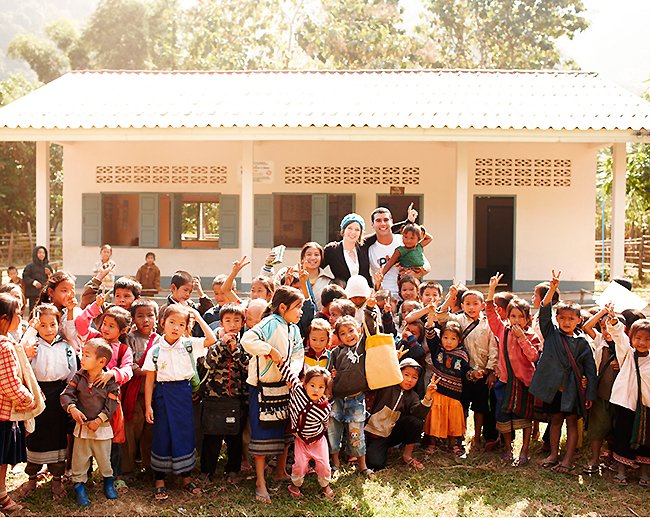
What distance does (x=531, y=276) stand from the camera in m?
12.1

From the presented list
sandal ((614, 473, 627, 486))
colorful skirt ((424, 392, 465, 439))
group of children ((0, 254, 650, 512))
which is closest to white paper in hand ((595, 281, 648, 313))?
group of children ((0, 254, 650, 512))

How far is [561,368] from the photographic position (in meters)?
4.61

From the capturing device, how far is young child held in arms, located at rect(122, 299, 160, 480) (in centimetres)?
439

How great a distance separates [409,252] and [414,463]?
1.74 metres

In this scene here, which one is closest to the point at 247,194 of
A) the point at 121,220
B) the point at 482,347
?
the point at 121,220

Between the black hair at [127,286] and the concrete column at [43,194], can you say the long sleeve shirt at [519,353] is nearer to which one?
the black hair at [127,286]

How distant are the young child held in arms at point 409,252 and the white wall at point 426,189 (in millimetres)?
6266

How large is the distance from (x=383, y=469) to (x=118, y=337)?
6.34 feet

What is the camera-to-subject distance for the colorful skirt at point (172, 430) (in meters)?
4.20

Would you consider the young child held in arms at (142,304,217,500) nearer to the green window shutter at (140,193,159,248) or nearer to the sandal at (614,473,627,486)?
the sandal at (614,473,627,486)

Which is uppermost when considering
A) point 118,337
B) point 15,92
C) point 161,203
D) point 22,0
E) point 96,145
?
point 22,0

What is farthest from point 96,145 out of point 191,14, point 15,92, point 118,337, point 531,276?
point 191,14

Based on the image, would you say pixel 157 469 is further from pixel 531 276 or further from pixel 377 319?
pixel 531 276

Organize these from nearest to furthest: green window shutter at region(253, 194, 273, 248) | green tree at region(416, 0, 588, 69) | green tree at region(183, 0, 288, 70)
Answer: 1. green window shutter at region(253, 194, 273, 248)
2. green tree at region(416, 0, 588, 69)
3. green tree at region(183, 0, 288, 70)
